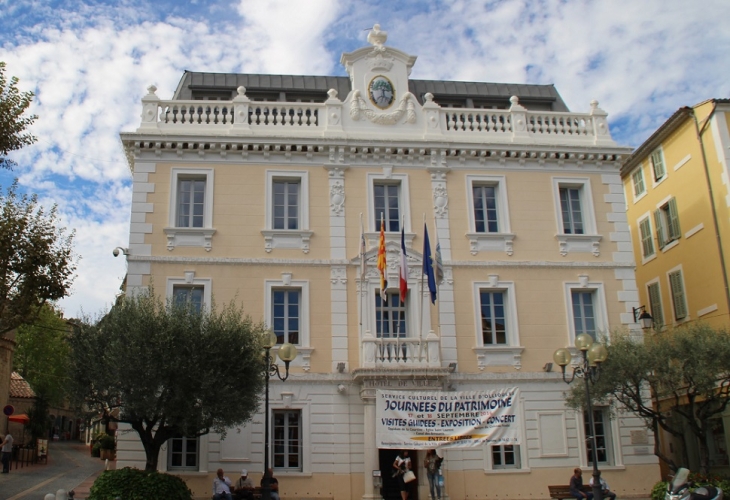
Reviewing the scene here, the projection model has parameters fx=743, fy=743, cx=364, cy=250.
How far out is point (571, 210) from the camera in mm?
24656

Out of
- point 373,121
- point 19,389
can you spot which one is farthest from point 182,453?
point 19,389

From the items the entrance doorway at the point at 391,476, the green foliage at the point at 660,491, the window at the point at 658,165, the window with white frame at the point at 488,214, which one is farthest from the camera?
the window at the point at 658,165

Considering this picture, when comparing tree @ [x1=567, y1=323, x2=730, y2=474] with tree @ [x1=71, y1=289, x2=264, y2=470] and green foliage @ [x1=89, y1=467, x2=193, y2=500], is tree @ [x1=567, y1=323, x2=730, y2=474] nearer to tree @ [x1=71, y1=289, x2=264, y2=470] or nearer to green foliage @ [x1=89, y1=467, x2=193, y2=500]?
tree @ [x1=71, y1=289, x2=264, y2=470]

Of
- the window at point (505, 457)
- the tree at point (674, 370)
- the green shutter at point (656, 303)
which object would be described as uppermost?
the green shutter at point (656, 303)

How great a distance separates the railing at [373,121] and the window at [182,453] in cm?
937

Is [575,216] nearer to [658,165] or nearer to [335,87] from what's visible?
[658,165]

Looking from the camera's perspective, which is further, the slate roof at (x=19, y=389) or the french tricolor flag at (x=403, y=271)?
the slate roof at (x=19, y=389)

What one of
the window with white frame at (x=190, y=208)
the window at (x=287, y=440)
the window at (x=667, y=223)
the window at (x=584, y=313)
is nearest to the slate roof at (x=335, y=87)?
the window with white frame at (x=190, y=208)

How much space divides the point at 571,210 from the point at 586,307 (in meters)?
3.30

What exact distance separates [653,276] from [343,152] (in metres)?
14.2

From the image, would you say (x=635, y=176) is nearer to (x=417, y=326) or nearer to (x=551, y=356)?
(x=551, y=356)

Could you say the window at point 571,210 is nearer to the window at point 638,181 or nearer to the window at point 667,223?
the window at point 667,223

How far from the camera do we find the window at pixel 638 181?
31000 mm

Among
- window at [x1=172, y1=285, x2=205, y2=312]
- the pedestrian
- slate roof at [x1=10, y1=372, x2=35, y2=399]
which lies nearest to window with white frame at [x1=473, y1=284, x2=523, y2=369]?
window at [x1=172, y1=285, x2=205, y2=312]
